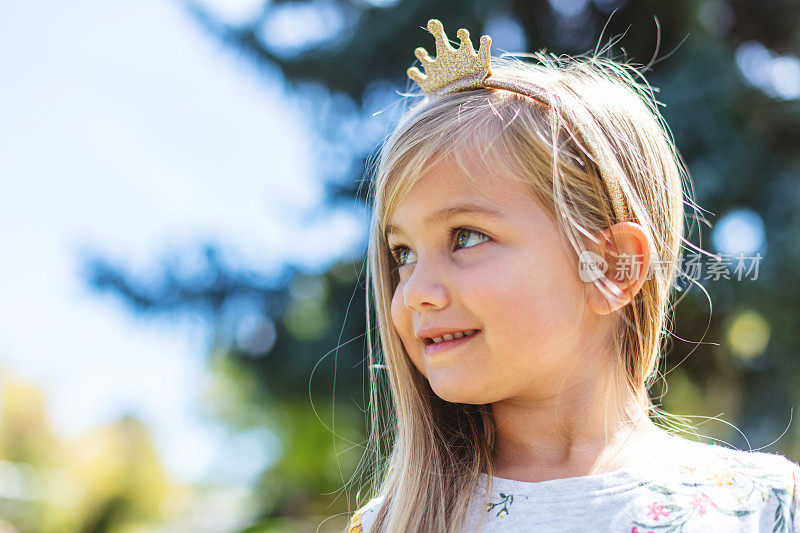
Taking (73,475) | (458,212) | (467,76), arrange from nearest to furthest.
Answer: (458,212) < (467,76) < (73,475)

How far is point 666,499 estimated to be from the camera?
4.81 feet

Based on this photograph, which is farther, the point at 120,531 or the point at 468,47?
the point at 120,531

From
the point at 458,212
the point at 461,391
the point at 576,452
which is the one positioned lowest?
the point at 576,452

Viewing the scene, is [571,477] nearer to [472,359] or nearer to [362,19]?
[472,359]

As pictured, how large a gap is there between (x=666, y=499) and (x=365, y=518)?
705mm

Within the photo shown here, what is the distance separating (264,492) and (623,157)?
16157mm

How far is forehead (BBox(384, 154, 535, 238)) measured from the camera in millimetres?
1534

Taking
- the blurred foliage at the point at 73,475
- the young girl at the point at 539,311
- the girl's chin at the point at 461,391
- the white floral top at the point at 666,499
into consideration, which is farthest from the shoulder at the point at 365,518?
the blurred foliage at the point at 73,475

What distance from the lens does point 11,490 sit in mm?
15766

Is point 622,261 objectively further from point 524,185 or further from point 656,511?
point 656,511

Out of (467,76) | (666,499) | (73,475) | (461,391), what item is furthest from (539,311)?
(73,475)

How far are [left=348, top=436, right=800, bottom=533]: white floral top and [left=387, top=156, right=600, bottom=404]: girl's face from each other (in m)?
0.23

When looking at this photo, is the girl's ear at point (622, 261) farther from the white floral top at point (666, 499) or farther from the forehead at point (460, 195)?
the white floral top at point (666, 499)

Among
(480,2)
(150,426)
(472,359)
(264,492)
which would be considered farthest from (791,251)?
(150,426)
